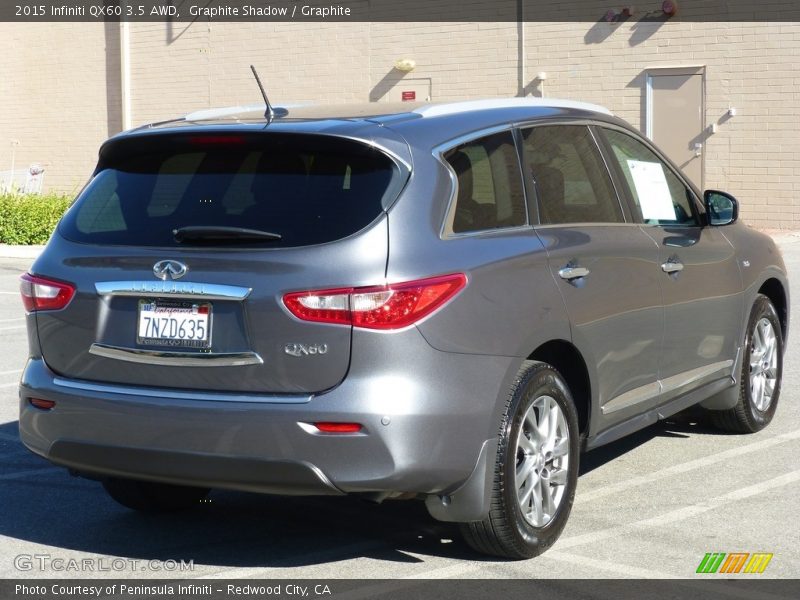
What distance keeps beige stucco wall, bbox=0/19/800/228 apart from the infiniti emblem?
18.8 m

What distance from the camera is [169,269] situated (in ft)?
15.6

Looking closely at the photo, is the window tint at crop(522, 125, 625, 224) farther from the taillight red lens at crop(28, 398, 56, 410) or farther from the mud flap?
the taillight red lens at crop(28, 398, 56, 410)

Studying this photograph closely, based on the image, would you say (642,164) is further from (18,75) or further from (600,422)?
(18,75)

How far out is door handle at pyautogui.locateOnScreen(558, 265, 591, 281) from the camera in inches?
210

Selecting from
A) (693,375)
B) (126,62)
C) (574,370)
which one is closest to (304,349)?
(574,370)

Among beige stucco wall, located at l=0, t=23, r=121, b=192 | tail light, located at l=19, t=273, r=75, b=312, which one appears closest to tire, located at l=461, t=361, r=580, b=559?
tail light, located at l=19, t=273, r=75, b=312

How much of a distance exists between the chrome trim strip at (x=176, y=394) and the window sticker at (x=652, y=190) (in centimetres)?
243

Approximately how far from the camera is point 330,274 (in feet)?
14.9

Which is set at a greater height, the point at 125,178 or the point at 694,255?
the point at 125,178

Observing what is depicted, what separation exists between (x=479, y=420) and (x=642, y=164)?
2216 millimetres
